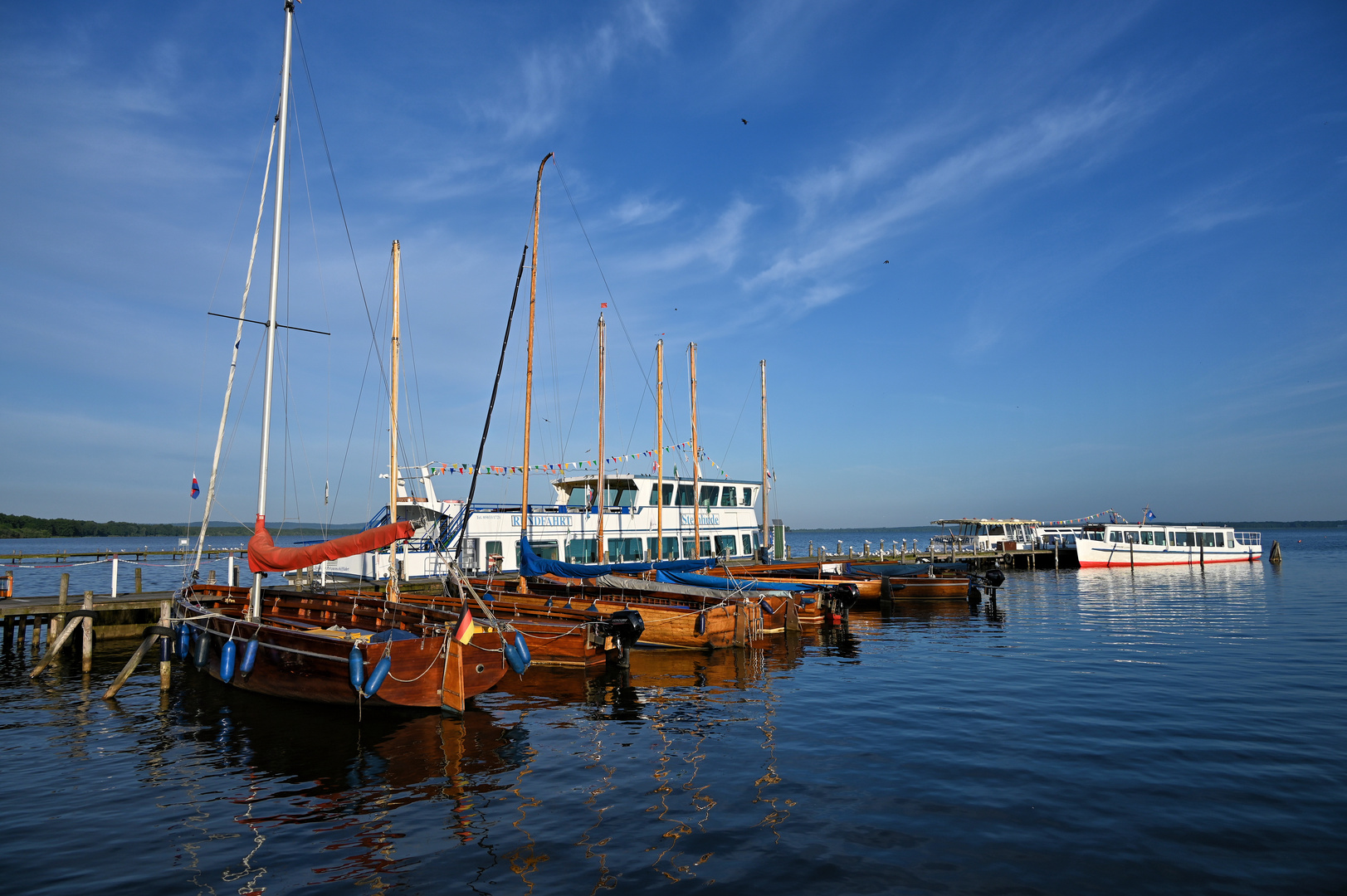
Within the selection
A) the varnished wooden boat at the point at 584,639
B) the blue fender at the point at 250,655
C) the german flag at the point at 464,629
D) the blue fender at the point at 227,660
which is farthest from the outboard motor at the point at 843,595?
the blue fender at the point at 227,660

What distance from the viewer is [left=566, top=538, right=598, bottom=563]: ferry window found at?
104 feet

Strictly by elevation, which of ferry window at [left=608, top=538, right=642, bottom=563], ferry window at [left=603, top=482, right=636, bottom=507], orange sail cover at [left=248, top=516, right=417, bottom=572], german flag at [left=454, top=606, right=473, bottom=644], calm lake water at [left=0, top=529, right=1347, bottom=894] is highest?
ferry window at [left=603, top=482, right=636, bottom=507]

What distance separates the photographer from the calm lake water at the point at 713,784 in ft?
22.7

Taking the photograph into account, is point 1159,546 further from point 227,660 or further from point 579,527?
point 227,660

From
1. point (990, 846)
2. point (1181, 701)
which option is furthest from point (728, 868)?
point (1181, 701)

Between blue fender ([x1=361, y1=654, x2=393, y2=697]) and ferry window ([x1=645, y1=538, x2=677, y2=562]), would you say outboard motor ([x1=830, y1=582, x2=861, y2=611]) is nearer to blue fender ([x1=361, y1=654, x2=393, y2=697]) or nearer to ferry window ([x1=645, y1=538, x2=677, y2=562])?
ferry window ([x1=645, y1=538, x2=677, y2=562])

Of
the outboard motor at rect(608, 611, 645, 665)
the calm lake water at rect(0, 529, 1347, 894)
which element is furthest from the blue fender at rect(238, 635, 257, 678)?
the outboard motor at rect(608, 611, 645, 665)

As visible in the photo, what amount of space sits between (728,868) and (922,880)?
1.78 m

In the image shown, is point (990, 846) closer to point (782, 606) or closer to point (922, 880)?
point (922, 880)

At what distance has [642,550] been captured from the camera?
112 feet

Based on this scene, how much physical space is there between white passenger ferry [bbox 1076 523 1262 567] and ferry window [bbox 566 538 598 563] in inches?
1480

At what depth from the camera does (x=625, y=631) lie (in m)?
17.1

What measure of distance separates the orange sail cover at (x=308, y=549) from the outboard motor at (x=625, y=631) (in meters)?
5.46

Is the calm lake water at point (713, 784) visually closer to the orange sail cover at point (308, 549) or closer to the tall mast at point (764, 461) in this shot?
the orange sail cover at point (308, 549)
